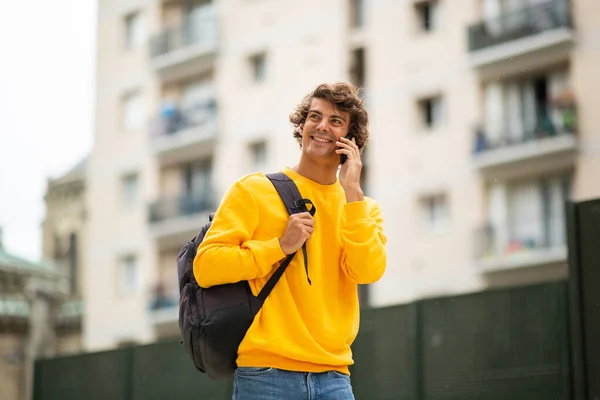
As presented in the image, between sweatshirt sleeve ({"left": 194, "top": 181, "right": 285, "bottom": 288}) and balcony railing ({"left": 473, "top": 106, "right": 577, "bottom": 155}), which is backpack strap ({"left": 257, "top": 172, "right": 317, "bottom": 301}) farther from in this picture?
balcony railing ({"left": 473, "top": 106, "right": 577, "bottom": 155})

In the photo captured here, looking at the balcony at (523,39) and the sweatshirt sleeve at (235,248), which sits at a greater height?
the balcony at (523,39)

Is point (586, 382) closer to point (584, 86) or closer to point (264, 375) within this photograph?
point (264, 375)

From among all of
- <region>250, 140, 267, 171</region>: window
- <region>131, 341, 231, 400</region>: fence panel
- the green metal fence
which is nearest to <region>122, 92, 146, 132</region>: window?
<region>250, 140, 267, 171</region>: window

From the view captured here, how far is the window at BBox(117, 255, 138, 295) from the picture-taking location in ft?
125

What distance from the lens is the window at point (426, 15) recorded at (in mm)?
30781

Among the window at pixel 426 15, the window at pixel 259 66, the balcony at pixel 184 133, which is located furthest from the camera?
the balcony at pixel 184 133

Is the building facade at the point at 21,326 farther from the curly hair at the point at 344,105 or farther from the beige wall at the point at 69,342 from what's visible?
the curly hair at the point at 344,105

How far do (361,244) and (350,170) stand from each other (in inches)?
10.7

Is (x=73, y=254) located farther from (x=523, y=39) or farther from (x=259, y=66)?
(x=523, y=39)

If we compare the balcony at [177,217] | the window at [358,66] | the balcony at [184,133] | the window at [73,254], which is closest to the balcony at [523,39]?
the window at [358,66]

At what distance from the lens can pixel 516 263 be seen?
2794cm

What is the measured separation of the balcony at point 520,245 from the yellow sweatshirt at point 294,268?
76.5ft

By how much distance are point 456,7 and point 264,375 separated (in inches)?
1056

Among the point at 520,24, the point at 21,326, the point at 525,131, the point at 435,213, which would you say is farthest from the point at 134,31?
the point at 525,131
